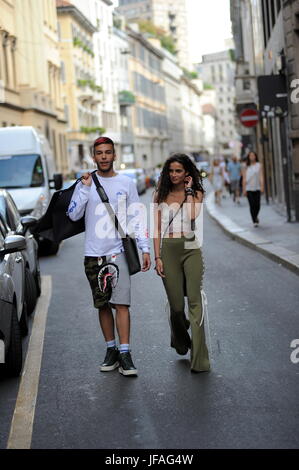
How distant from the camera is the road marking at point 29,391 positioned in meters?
5.66

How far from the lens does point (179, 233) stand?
24.3 ft

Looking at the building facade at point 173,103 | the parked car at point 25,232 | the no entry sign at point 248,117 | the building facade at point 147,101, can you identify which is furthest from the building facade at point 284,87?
the building facade at point 173,103

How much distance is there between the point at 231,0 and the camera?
65062 millimetres

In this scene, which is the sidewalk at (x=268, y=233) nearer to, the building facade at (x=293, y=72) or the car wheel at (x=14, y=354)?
the building facade at (x=293, y=72)

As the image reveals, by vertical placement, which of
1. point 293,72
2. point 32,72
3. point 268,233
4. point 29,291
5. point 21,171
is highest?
point 32,72

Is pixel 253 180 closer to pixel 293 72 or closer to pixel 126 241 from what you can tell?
pixel 293 72

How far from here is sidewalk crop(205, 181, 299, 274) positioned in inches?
598

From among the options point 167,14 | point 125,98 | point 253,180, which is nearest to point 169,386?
point 253,180

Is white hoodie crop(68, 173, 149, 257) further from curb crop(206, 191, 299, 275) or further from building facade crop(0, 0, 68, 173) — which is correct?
building facade crop(0, 0, 68, 173)

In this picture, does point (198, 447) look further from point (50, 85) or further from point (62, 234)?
point (50, 85)

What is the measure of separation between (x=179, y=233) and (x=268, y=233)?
12337 mm

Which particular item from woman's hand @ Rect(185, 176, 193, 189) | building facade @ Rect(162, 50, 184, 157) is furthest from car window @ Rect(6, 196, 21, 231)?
building facade @ Rect(162, 50, 184, 157)

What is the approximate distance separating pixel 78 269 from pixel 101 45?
68.7 m

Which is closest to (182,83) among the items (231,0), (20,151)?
(231,0)
